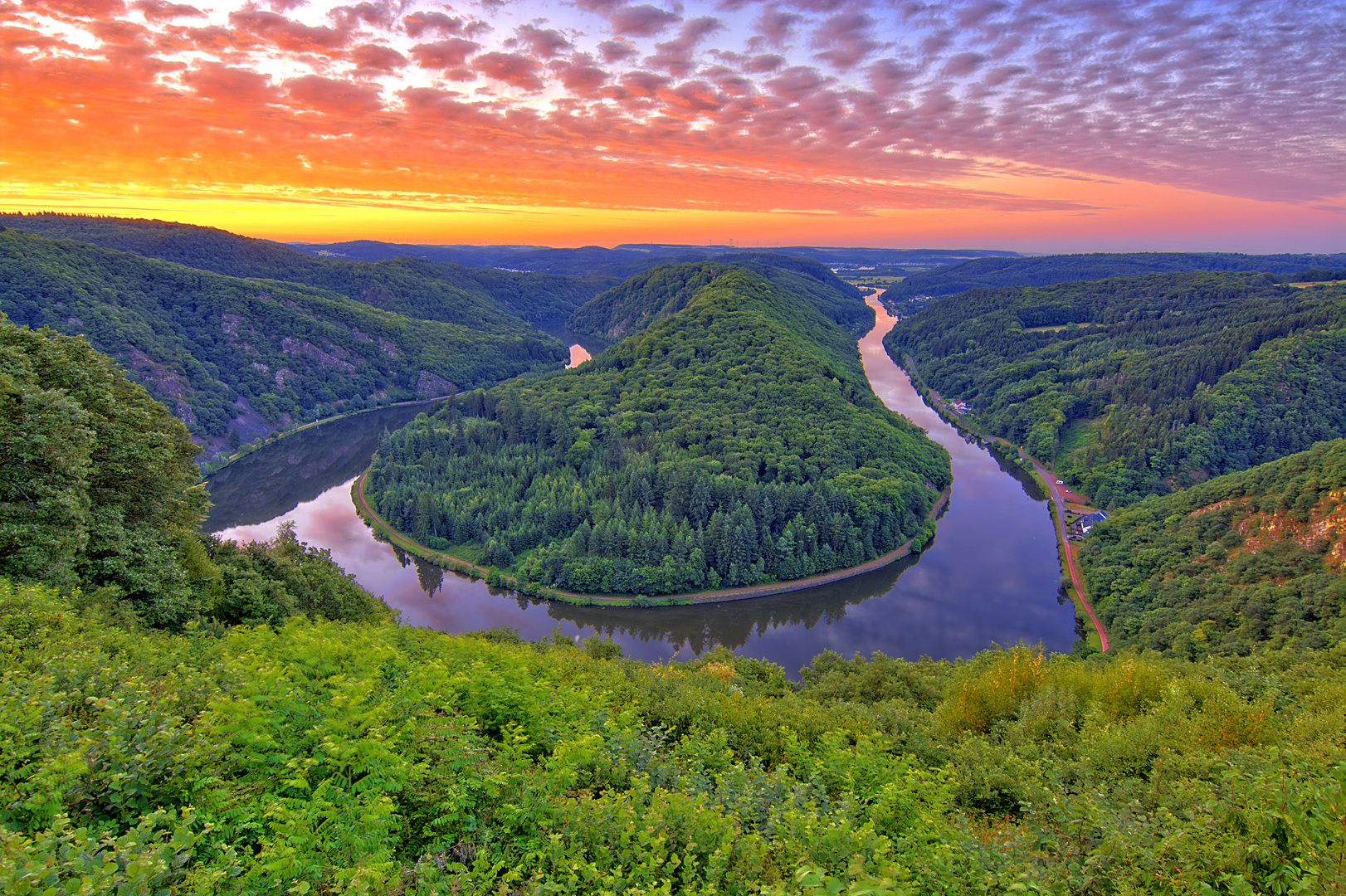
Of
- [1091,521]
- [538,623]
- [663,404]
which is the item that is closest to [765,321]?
[663,404]

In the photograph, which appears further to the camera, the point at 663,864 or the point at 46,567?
the point at 46,567

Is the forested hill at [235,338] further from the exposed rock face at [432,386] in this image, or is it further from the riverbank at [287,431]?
the riverbank at [287,431]

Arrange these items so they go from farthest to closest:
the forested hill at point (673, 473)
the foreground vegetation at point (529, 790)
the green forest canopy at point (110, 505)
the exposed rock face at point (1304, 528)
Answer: the forested hill at point (673, 473) → the exposed rock face at point (1304, 528) → the green forest canopy at point (110, 505) → the foreground vegetation at point (529, 790)

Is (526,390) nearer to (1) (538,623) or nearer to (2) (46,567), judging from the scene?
(1) (538,623)

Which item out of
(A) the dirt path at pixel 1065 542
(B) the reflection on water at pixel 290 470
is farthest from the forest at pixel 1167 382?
(B) the reflection on water at pixel 290 470

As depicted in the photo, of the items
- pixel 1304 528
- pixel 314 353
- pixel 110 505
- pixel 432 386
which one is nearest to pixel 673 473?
pixel 110 505

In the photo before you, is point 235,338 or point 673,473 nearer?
point 673,473

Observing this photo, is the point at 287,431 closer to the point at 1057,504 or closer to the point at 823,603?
the point at 823,603
